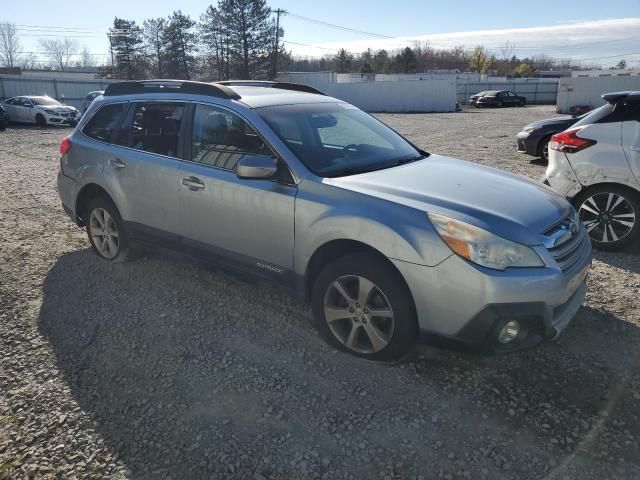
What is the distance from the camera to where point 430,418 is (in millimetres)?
2805

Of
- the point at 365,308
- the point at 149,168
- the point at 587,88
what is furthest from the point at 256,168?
the point at 587,88

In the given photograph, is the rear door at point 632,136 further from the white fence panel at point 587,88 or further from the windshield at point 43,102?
the white fence panel at point 587,88

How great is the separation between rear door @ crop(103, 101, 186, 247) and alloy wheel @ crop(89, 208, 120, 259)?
1.17 ft

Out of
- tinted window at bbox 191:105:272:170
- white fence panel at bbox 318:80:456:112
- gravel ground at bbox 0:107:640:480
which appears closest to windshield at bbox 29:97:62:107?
white fence panel at bbox 318:80:456:112

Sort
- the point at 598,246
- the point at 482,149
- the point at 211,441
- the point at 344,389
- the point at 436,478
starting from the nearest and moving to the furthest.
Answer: the point at 436,478 → the point at 211,441 → the point at 344,389 → the point at 598,246 → the point at 482,149

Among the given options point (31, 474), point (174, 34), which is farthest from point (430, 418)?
point (174, 34)

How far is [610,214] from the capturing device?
5.23 m

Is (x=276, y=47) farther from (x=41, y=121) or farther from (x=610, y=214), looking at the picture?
(x=610, y=214)

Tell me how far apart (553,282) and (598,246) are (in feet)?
9.87

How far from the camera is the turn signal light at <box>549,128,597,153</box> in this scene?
5.28 metres

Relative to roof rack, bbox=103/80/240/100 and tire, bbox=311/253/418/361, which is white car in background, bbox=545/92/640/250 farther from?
roof rack, bbox=103/80/240/100

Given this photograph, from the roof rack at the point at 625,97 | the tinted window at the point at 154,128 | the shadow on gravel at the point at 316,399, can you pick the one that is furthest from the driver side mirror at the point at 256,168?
the roof rack at the point at 625,97

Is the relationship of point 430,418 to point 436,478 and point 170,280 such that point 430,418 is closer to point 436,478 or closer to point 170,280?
point 436,478

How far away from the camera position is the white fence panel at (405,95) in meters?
36.1
